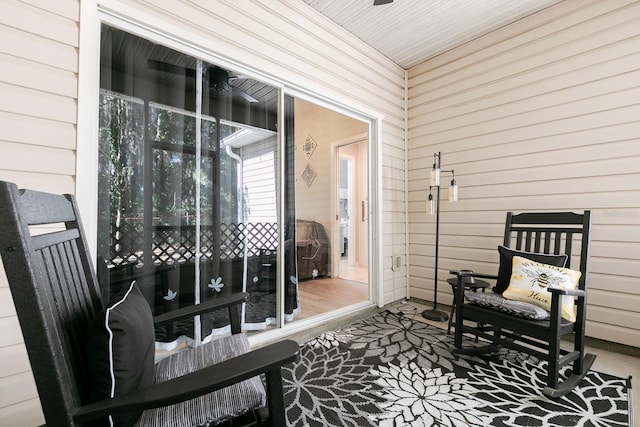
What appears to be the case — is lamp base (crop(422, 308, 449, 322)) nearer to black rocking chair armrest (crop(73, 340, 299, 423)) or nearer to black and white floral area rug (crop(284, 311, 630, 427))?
black and white floral area rug (crop(284, 311, 630, 427))

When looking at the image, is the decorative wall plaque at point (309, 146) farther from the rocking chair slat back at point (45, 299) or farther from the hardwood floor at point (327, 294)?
the rocking chair slat back at point (45, 299)

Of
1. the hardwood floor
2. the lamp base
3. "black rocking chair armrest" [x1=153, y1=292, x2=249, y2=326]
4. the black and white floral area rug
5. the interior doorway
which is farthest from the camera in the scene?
the interior doorway

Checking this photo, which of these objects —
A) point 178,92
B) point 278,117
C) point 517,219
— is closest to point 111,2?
point 178,92

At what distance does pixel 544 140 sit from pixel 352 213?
6.70 feet

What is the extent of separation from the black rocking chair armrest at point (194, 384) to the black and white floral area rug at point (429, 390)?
95 cm

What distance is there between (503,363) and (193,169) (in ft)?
8.87

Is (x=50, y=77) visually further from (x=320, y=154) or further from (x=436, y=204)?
(x=436, y=204)

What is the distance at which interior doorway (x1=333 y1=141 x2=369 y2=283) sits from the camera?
337 centimetres

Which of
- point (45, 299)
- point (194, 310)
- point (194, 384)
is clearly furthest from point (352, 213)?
point (45, 299)

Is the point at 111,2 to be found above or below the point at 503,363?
above

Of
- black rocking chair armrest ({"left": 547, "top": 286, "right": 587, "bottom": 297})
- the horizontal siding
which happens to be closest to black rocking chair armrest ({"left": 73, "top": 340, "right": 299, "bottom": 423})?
the horizontal siding

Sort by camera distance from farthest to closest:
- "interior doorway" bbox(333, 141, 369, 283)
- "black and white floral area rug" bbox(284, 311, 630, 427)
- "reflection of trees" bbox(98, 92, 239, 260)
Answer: "interior doorway" bbox(333, 141, 369, 283)
"reflection of trees" bbox(98, 92, 239, 260)
"black and white floral area rug" bbox(284, 311, 630, 427)

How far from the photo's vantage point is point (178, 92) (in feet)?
6.54

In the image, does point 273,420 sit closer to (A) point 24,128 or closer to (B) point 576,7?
(A) point 24,128
